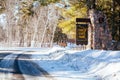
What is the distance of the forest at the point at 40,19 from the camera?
35747 millimetres

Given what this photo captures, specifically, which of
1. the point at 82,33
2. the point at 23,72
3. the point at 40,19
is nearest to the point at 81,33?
the point at 82,33

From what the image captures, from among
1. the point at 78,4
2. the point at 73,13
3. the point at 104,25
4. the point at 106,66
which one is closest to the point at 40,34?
the point at 73,13

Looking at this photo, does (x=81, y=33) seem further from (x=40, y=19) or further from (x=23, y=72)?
(x=40, y=19)

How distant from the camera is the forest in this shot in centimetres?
3575

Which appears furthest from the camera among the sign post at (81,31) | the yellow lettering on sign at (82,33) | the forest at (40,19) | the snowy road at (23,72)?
the forest at (40,19)

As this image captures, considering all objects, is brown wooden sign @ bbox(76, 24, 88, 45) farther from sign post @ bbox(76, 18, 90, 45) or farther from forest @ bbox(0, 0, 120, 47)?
forest @ bbox(0, 0, 120, 47)

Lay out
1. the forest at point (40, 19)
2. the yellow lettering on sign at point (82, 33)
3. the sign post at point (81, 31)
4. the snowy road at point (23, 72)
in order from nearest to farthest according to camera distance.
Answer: the snowy road at point (23, 72) < the sign post at point (81, 31) < the yellow lettering on sign at point (82, 33) < the forest at point (40, 19)

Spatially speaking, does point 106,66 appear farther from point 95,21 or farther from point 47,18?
point 47,18

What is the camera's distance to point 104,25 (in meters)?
26.0

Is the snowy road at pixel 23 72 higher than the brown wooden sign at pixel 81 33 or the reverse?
the reverse

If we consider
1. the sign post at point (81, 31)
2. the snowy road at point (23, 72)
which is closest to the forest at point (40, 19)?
the sign post at point (81, 31)

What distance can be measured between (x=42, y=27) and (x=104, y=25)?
A: 52.4 m

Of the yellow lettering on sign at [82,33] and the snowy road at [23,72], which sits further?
the yellow lettering on sign at [82,33]

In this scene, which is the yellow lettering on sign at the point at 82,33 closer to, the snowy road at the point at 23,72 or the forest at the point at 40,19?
the forest at the point at 40,19
